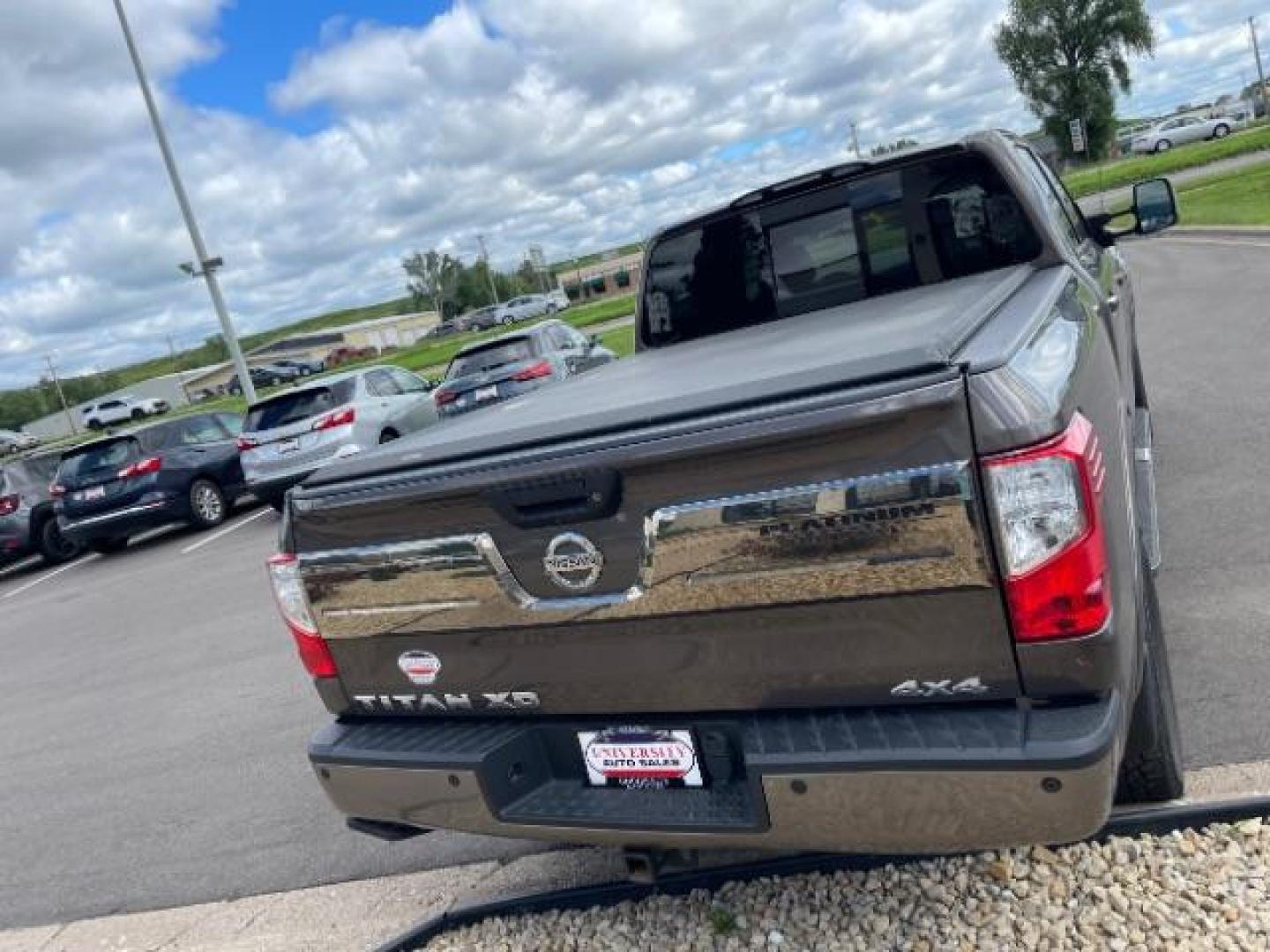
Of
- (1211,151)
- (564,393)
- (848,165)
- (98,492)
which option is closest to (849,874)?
(564,393)

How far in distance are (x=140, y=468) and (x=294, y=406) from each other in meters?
2.57

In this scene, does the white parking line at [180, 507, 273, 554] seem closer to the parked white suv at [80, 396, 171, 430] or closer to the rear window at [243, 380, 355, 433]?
the rear window at [243, 380, 355, 433]

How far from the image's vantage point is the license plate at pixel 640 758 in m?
2.42

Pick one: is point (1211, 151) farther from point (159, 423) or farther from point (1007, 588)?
point (1007, 588)

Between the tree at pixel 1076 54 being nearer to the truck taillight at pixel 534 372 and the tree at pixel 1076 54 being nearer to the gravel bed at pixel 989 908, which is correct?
the truck taillight at pixel 534 372

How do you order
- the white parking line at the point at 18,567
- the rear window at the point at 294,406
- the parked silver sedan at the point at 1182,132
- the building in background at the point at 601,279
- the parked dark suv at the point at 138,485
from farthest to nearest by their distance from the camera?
the building in background at the point at 601,279 → the parked silver sedan at the point at 1182,132 → the white parking line at the point at 18,567 → the parked dark suv at the point at 138,485 → the rear window at the point at 294,406

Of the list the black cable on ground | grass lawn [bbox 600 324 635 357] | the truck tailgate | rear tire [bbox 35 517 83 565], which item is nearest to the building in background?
grass lawn [bbox 600 324 635 357]

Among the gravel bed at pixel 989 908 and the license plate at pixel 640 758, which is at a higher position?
the license plate at pixel 640 758

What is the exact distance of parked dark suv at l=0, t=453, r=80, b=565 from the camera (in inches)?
545

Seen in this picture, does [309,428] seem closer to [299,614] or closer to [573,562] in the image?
[299,614]

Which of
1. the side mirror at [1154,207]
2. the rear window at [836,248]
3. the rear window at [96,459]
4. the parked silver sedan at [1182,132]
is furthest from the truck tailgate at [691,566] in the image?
the parked silver sedan at [1182,132]

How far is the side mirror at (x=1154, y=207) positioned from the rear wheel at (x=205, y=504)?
11.8 metres

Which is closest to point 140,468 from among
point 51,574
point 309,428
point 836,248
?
point 51,574

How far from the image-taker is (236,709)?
5801mm
